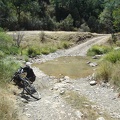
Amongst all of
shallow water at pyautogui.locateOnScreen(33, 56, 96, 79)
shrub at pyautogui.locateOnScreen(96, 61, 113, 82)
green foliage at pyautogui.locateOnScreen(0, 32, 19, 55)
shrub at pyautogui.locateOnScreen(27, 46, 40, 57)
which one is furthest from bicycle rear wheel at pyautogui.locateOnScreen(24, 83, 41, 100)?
shrub at pyautogui.locateOnScreen(27, 46, 40, 57)

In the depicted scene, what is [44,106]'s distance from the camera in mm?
10203

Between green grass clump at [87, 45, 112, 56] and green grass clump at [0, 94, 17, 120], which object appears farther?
green grass clump at [87, 45, 112, 56]

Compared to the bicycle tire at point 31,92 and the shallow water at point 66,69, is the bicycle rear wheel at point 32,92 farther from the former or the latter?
the shallow water at point 66,69

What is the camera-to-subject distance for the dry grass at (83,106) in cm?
943

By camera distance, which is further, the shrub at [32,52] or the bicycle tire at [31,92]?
the shrub at [32,52]

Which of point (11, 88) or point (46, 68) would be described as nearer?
point (11, 88)

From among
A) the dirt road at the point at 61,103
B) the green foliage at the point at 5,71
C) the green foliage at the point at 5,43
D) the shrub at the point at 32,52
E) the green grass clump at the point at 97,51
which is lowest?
the green grass clump at the point at 97,51

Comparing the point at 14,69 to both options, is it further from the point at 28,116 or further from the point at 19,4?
the point at 19,4

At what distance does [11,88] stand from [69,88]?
3159mm

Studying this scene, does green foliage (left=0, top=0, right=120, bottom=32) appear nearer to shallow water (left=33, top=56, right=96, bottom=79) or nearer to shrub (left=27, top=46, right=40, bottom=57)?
shrub (left=27, top=46, right=40, bottom=57)

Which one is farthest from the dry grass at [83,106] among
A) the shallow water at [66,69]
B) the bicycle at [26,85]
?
the shallow water at [66,69]

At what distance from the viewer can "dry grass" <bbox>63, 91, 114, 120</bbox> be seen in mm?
9431

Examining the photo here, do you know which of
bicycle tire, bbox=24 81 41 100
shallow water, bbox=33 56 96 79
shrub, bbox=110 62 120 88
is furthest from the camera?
shallow water, bbox=33 56 96 79

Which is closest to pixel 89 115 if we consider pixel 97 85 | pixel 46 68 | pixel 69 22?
pixel 97 85
